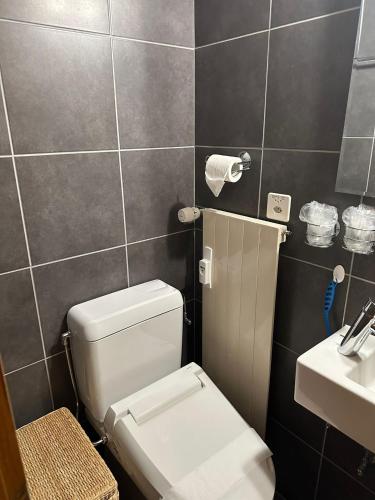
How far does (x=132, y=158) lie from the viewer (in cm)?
134

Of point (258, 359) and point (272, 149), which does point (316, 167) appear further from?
point (258, 359)

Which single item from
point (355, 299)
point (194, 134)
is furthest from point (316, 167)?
point (194, 134)

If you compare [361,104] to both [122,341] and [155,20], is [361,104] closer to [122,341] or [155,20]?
[155,20]

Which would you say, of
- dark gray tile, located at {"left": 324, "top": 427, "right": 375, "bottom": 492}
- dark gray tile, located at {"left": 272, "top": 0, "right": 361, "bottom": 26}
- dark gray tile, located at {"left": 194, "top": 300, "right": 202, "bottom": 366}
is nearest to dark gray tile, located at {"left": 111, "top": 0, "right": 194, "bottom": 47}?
dark gray tile, located at {"left": 272, "top": 0, "right": 361, "bottom": 26}

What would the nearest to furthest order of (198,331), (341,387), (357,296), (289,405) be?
(341,387) → (357,296) → (289,405) → (198,331)

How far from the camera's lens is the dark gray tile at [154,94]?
125 cm

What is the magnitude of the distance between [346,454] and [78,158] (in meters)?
1.38

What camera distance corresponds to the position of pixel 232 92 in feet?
4.27

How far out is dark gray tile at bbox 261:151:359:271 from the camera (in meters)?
1.09

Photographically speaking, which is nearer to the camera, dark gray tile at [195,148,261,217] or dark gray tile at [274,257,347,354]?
dark gray tile at [274,257,347,354]

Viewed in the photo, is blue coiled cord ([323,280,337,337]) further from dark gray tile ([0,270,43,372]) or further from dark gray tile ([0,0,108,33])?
dark gray tile ([0,0,108,33])

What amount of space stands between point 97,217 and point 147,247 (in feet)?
0.87

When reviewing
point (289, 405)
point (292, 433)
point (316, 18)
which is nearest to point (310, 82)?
point (316, 18)

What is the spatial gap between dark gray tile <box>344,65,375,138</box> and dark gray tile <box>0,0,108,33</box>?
0.79 m
